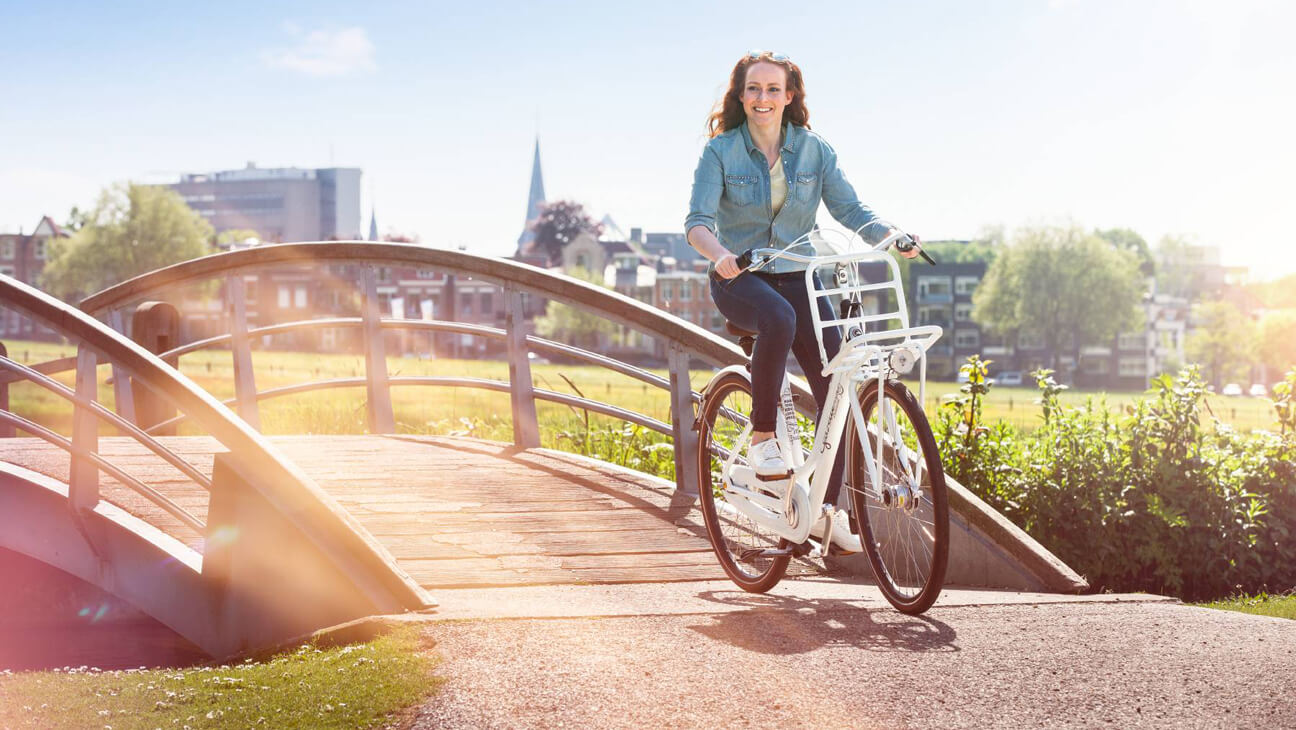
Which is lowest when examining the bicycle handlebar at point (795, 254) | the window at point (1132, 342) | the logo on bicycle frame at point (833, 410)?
the window at point (1132, 342)

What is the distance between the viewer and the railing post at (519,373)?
762 cm

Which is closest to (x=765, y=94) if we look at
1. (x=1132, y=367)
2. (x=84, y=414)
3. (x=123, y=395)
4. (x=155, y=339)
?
(x=84, y=414)

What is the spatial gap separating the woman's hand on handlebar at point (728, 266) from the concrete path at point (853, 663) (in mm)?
1189

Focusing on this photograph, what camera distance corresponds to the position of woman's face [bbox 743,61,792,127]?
15.8ft

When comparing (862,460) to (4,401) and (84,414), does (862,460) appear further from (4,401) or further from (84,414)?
(4,401)

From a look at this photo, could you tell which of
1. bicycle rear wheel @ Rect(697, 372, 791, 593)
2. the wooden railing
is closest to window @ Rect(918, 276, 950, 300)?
the wooden railing

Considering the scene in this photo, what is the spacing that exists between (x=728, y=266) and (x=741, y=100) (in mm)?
737

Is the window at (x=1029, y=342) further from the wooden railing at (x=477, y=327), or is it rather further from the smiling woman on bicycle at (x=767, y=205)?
the smiling woman on bicycle at (x=767, y=205)

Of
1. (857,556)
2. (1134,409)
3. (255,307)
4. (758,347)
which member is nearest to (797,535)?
(758,347)

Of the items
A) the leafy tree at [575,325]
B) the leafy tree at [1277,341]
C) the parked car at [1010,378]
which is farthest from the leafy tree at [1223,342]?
the leafy tree at [575,325]

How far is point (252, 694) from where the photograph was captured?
3881 millimetres

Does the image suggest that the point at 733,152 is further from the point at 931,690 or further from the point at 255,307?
the point at 255,307

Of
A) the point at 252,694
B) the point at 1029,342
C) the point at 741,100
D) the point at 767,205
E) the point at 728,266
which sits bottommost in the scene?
the point at 1029,342

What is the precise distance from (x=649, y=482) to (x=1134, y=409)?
2.87m
